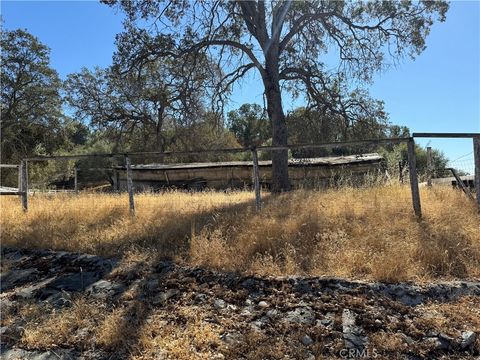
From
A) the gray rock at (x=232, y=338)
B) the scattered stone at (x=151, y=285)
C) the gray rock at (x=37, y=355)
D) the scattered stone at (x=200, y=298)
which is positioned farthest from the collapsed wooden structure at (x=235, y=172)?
the gray rock at (x=37, y=355)

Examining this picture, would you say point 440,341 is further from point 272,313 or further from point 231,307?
point 231,307

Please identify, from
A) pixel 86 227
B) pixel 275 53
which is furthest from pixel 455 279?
pixel 275 53

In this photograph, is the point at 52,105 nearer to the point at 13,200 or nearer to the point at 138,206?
the point at 13,200

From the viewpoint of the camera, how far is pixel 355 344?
380cm

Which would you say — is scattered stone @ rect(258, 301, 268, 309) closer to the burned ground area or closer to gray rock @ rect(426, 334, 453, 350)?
the burned ground area

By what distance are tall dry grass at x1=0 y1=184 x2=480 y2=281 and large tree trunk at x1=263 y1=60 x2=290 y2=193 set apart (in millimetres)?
3107

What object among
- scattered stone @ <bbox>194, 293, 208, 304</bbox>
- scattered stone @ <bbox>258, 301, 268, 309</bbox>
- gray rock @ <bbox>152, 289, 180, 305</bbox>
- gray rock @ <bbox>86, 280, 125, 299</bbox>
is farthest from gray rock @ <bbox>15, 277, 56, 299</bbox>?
scattered stone @ <bbox>258, 301, 268, 309</bbox>

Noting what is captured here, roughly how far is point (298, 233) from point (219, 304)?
72.7 inches

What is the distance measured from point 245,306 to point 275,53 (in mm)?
9676

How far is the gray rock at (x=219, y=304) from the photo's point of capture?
4609 millimetres

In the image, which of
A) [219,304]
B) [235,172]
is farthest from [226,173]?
[219,304]

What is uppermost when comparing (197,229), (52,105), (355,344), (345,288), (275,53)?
(52,105)

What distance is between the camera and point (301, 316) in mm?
4262

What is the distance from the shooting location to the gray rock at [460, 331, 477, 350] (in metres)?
3.64
